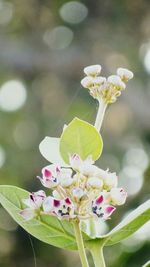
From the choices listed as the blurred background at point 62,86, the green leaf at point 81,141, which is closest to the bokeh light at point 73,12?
the blurred background at point 62,86

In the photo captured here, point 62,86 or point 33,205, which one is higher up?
point 62,86

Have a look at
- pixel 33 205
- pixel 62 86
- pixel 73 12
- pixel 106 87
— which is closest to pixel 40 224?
pixel 33 205

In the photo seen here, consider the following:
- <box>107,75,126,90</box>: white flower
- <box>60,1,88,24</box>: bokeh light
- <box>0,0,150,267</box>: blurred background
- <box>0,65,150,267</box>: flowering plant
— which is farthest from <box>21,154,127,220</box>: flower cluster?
<box>60,1,88,24</box>: bokeh light

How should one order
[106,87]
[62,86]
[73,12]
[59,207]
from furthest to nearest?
[73,12]
[62,86]
[106,87]
[59,207]

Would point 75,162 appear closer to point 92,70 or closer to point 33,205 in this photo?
point 33,205

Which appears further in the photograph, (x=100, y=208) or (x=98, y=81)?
(x=98, y=81)

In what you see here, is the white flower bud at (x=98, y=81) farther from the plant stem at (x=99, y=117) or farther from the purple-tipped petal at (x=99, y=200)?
the purple-tipped petal at (x=99, y=200)
